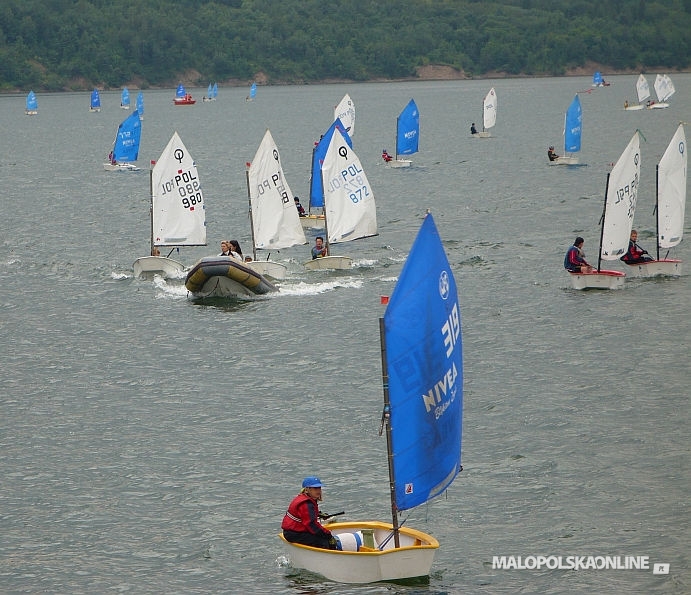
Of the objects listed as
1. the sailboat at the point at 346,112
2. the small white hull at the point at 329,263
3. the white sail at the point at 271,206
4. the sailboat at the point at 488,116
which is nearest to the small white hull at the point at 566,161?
the sailboat at the point at 346,112

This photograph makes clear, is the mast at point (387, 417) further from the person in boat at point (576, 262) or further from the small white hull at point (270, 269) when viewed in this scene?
the small white hull at point (270, 269)

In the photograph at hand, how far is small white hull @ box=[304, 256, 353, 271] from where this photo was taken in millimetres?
48938

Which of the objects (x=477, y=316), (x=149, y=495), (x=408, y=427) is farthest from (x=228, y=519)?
(x=477, y=316)

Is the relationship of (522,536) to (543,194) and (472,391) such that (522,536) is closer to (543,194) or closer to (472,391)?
(472,391)

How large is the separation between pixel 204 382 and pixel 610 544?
49.9 feet

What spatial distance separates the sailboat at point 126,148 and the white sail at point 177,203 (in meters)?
39.6

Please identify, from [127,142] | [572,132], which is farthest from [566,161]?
[127,142]

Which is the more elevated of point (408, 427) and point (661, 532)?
point (408, 427)

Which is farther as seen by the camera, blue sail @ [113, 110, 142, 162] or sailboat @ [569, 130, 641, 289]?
blue sail @ [113, 110, 142, 162]

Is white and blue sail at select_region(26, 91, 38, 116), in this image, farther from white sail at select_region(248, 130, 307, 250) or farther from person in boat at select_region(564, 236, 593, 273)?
person in boat at select_region(564, 236, 593, 273)

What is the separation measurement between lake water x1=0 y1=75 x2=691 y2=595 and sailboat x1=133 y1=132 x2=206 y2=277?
3.29ft

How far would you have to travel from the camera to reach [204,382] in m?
35.2

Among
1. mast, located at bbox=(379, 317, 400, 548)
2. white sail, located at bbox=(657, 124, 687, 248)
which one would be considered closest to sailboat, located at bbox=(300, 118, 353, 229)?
white sail, located at bbox=(657, 124, 687, 248)

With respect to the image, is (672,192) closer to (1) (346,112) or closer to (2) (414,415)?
(2) (414,415)
